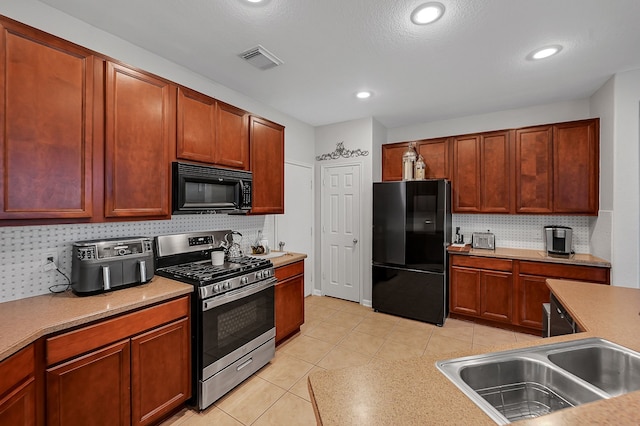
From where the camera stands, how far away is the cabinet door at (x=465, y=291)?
340cm

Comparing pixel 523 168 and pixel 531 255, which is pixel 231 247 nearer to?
pixel 531 255

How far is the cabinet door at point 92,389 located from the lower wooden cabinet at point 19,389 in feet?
0.26

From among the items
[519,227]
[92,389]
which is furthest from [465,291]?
[92,389]

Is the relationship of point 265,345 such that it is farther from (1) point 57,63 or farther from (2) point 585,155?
(2) point 585,155

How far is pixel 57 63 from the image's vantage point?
5.26ft

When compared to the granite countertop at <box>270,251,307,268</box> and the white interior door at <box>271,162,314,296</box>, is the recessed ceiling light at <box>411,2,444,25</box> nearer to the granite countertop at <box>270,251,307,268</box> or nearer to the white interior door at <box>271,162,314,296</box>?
the granite countertop at <box>270,251,307,268</box>

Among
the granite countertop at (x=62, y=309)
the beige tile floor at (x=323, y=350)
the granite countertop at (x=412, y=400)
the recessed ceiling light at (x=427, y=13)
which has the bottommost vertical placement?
the beige tile floor at (x=323, y=350)

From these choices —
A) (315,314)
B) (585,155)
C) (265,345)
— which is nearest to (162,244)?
(265,345)

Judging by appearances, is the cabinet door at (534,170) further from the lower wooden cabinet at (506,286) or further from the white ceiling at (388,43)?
the lower wooden cabinet at (506,286)

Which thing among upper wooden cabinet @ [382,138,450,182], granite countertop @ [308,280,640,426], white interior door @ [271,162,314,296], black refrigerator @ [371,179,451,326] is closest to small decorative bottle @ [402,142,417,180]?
upper wooden cabinet @ [382,138,450,182]

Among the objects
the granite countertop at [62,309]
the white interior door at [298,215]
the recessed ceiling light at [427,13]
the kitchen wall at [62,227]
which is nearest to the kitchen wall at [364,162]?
the white interior door at [298,215]

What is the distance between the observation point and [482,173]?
3.57m

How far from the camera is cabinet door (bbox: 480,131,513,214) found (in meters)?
3.45

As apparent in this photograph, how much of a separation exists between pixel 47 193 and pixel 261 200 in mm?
1685
